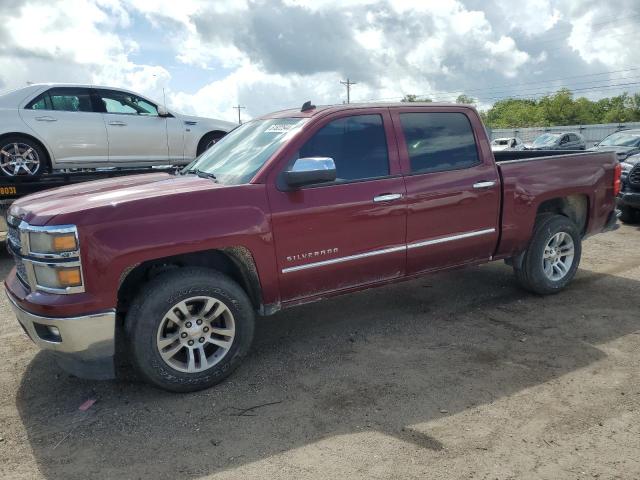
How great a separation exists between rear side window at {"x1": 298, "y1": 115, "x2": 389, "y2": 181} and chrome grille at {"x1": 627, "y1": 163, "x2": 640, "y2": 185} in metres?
6.67

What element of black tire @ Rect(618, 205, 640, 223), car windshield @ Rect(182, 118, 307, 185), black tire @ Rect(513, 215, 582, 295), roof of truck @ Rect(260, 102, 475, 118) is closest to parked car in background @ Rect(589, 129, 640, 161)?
black tire @ Rect(618, 205, 640, 223)

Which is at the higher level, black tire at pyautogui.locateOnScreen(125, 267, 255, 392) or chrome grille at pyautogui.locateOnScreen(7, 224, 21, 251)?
chrome grille at pyautogui.locateOnScreen(7, 224, 21, 251)

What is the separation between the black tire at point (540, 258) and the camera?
17.0 ft

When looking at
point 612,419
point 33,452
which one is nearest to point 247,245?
point 33,452

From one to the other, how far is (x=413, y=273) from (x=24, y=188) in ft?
17.3

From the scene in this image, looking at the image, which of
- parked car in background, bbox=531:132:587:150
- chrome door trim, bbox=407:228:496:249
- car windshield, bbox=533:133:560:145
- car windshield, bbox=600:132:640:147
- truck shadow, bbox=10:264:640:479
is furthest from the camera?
car windshield, bbox=533:133:560:145

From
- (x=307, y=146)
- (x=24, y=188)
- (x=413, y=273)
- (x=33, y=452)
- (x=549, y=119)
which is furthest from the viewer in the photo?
(x=549, y=119)

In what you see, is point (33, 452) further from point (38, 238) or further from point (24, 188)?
point (24, 188)

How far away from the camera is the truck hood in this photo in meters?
3.26

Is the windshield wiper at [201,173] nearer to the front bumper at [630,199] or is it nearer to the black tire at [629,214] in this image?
the front bumper at [630,199]

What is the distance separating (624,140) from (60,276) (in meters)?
14.7

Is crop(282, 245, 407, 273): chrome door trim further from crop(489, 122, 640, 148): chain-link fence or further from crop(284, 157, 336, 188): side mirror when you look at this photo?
crop(489, 122, 640, 148): chain-link fence

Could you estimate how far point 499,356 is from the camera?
4020 millimetres

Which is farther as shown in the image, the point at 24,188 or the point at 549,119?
the point at 549,119
